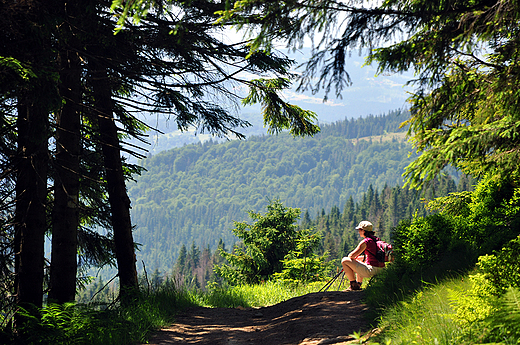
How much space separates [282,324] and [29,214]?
153 inches

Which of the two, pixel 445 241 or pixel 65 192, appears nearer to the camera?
pixel 445 241

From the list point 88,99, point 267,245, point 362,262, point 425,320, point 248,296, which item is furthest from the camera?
point 267,245

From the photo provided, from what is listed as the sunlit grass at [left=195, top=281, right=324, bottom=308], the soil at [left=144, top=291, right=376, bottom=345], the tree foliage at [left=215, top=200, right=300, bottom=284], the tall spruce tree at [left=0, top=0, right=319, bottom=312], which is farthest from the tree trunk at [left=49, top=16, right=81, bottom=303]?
the tree foliage at [left=215, top=200, right=300, bottom=284]

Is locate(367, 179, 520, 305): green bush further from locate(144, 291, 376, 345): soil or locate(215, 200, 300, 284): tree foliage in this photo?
locate(215, 200, 300, 284): tree foliage

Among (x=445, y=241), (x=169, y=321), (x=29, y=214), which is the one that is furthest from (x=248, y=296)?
(x=29, y=214)

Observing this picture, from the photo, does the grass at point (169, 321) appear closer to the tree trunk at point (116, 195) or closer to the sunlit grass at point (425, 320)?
the sunlit grass at point (425, 320)

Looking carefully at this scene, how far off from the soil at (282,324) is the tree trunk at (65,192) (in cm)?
191

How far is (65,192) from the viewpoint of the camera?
Answer: 19.3 feet

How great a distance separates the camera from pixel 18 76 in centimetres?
390

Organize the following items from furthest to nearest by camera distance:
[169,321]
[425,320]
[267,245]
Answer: [267,245] → [169,321] → [425,320]

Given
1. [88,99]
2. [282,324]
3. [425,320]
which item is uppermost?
[88,99]

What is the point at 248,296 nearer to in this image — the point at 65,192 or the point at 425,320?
the point at 65,192

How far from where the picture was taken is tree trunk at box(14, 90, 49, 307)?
17.0 feet

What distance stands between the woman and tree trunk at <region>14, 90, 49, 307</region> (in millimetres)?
4931
